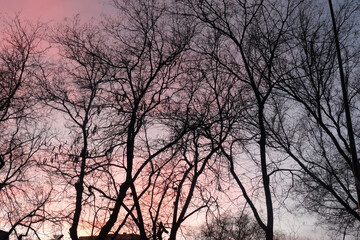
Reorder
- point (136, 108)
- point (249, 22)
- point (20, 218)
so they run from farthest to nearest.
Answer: point (20, 218)
point (136, 108)
point (249, 22)

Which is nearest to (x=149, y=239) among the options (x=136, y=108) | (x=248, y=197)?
(x=248, y=197)

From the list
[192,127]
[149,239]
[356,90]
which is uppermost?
[356,90]

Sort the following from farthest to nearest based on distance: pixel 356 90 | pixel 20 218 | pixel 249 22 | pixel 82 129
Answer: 1. pixel 20 218
2. pixel 82 129
3. pixel 356 90
4. pixel 249 22

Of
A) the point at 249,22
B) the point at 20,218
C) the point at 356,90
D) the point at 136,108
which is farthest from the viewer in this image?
the point at 20,218

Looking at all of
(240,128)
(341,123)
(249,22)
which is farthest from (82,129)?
(341,123)

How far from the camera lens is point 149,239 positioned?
1580 cm

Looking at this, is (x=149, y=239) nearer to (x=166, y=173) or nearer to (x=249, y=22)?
(x=166, y=173)

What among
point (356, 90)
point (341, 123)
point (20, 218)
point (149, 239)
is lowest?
point (149, 239)

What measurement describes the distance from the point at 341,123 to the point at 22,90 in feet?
46.2

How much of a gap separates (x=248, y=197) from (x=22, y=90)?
10686 mm

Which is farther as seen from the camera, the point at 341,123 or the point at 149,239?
the point at 341,123

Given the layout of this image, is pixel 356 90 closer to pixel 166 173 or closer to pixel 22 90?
pixel 166 173

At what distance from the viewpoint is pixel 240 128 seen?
1644cm

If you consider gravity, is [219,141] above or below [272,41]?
below
